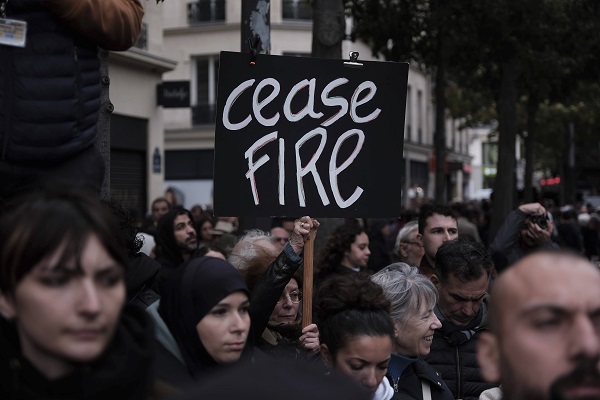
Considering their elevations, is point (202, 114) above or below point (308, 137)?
above

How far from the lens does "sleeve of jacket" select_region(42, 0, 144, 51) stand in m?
3.78

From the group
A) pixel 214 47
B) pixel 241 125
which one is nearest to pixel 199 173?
pixel 214 47

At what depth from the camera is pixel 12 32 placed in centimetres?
371

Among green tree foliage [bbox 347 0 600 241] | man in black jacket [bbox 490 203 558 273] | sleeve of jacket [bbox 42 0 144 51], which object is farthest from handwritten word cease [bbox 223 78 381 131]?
green tree foliage [bbox 347 0 600 241]

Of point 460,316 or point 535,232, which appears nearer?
point 460,316

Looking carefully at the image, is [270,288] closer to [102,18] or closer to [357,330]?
[357,330]

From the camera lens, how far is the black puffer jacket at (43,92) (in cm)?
375

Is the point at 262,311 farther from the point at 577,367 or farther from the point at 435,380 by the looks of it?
the point at 577,367

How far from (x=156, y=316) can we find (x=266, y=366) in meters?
2.03

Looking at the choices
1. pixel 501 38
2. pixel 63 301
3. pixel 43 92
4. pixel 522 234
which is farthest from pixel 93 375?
pixel 501 38

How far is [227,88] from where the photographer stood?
5.92m

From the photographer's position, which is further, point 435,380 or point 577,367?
point 435,380

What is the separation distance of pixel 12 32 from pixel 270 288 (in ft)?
6.79

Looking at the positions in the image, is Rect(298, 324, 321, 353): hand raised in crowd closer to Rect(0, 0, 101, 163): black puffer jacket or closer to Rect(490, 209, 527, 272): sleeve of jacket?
Rect(0, 0, 101, 163): black puffer jacket
